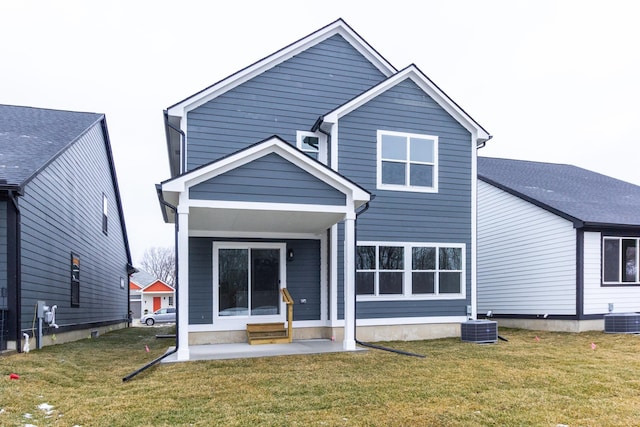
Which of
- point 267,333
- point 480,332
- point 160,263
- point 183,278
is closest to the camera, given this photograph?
point 183,278

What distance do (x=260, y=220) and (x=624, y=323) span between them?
8859 mm

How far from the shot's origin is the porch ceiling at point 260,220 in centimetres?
777

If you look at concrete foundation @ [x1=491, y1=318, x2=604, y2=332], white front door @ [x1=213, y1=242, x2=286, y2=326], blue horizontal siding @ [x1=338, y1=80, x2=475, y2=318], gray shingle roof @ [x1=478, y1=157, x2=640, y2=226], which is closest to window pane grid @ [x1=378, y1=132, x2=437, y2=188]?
blue horizontal siding @ [x1=338, y1=80, x2=475, y2=318]

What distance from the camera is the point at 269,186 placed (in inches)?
299

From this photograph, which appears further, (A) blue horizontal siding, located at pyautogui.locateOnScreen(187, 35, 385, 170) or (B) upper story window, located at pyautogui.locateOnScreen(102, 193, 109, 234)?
(B) upper story window, located at pyautogui.locateOnScreen(102, 193, 109, 234)

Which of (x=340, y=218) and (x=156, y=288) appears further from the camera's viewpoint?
(x=156, y=288)

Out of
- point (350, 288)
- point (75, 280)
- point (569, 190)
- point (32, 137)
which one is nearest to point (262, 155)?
point (350, 288)

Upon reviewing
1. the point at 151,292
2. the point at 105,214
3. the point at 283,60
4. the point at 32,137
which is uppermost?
the point at 283,60

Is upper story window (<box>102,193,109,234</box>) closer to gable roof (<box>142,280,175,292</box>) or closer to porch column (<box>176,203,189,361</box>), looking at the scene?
porch column (<box>176,203,189,361</box>)

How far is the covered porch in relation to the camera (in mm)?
7262

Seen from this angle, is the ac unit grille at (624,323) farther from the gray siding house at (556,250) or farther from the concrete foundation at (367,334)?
the concrete foundation at (367,334)

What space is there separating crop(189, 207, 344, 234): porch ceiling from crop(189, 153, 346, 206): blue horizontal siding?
246 millimetres

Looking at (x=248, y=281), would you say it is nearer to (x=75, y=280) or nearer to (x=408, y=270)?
(x=408, y=270)

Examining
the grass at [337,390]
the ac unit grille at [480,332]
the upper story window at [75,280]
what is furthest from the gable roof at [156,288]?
the ac unit grille at [480,332]
